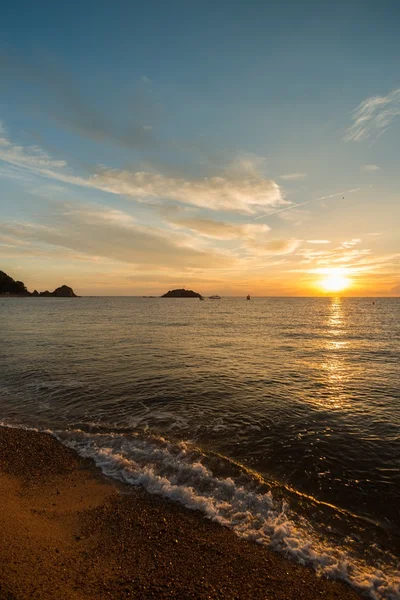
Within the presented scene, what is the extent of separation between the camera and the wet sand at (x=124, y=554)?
6.18 m

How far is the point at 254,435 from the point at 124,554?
8.44 meters

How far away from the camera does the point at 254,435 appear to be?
14.3 m

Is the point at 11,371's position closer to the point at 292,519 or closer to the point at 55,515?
the point at 55,515

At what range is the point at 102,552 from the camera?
7.13 m

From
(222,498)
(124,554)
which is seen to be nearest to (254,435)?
(222,498)

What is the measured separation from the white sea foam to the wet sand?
0.36 meters

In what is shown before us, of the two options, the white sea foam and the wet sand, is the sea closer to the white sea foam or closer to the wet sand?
the white sea foam

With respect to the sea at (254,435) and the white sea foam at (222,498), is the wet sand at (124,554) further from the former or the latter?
the sea at (254,435)

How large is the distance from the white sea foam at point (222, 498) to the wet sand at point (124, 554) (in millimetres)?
361

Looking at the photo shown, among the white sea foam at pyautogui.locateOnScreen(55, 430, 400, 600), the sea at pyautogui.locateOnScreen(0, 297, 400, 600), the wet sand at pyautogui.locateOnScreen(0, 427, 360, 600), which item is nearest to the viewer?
the wet sand at pyautogui.locateOnScreen(0, 427, 360, 600)

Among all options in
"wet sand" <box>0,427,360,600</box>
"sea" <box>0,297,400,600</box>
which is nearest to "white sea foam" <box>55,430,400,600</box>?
"sea" <box>0,297,400,600</box>

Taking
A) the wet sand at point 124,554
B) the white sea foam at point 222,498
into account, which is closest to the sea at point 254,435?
the white sea foam at point 222,498

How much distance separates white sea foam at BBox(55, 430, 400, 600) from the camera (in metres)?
7.02

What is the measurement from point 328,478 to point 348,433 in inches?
183
